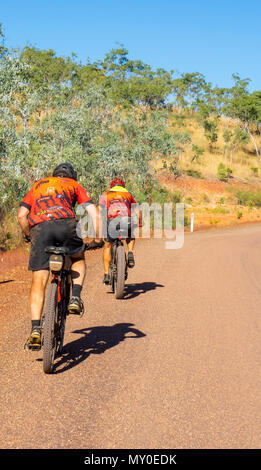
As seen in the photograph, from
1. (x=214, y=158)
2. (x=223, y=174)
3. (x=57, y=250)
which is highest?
(x=214, y=158)

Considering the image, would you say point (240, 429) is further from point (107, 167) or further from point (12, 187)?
point (107, 167)

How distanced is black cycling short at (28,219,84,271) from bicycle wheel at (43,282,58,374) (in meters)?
0.34

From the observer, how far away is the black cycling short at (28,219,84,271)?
16.3ft

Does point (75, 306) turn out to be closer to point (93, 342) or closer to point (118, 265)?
point (93, 342)

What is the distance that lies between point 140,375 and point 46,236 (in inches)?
64.8

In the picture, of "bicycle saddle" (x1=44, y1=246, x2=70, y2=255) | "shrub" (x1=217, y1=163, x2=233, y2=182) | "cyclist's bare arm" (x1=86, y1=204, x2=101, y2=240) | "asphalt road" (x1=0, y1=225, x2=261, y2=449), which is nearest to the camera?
"asphalt road" (x1=0, y1=225, x2=261, y2=449)

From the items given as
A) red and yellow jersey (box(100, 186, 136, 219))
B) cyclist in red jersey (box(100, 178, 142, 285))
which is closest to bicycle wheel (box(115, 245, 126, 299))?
cyclist in red jersey (box(100, 178, 142, 285))

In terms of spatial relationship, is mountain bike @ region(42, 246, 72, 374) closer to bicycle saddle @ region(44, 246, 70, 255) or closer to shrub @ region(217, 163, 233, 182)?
bicycle saddle @ region(44, 246, 70, 255)

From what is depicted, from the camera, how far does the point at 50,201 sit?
4.99 metres

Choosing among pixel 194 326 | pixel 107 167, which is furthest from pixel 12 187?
pixel 194 326

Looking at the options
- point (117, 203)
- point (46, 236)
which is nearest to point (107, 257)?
point (117, 203)

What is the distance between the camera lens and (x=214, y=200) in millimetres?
47031

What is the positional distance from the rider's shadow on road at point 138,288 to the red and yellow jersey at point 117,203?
146 cm

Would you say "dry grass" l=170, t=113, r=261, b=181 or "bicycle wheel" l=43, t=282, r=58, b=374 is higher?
"dry grass" l=170, t=113, r=261, b=181
